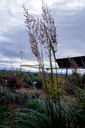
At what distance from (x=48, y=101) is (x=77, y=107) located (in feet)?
1.32

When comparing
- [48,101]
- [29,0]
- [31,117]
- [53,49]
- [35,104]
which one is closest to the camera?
[53,49]

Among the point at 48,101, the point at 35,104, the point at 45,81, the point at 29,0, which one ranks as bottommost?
the point at 35,104

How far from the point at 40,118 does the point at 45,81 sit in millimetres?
505

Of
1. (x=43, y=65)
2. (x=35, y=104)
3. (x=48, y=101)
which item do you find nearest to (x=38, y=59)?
(x=43, y=65)

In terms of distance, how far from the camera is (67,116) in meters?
3.08

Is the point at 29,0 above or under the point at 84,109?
above

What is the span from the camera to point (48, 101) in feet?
9.56

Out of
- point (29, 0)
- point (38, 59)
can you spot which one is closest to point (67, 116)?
point (38, 59)

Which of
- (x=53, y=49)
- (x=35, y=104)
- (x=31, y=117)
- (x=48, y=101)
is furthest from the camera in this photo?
(x=35, y=104)

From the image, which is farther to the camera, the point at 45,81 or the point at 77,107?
the point at 77,107

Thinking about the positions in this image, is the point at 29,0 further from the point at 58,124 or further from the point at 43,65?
the point at 58,124

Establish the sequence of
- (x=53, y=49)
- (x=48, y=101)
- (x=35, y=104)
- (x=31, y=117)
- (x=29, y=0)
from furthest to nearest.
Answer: (x=35, y=104)
(x=29, y=0)
(x=31, y=117)
(x=48, y=101)
(x=53, y=49)

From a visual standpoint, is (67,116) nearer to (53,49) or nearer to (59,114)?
(59,114)

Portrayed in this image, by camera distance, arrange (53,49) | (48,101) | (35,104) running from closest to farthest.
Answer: (53,49), (48,101), (35,104)
